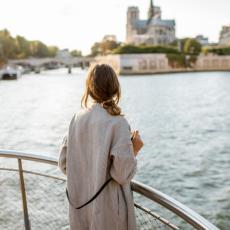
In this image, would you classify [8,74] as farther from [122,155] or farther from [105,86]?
[122,155]

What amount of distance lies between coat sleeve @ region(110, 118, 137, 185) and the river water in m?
8.07

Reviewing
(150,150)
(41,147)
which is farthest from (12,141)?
(150,150)

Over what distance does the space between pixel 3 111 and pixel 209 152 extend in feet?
56.2

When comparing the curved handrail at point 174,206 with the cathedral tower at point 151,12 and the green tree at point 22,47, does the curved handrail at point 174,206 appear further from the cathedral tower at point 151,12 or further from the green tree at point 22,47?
the cathedral tower at point 151,12

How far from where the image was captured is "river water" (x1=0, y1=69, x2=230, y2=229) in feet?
39.7

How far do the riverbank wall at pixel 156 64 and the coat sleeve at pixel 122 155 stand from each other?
6817 centimetres

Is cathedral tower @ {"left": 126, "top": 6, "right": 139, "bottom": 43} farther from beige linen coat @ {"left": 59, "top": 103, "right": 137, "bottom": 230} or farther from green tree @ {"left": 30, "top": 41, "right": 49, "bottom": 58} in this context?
beige linen coat @ {"left": 59, "top": 103, "right": 137, "bottom": 230}

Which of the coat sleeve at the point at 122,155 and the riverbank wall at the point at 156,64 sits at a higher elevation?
the coat sleeve at the point at 122,155

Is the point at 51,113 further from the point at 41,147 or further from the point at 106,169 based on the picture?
the point at 106,169

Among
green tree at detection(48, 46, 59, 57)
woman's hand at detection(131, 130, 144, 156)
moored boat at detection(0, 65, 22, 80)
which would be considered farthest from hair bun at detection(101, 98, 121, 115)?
green tree at detection(48, 46, 59, 57)

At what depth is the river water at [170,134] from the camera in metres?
12.1

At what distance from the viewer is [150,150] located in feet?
55.8

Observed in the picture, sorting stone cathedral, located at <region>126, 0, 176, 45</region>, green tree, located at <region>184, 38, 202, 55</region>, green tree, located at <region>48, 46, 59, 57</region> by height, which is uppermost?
stone cathedral, located at <region>126, 0, 176, 45</region>

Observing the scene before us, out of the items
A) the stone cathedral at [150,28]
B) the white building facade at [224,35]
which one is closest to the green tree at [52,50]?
the stone cathedral at [150,28]
